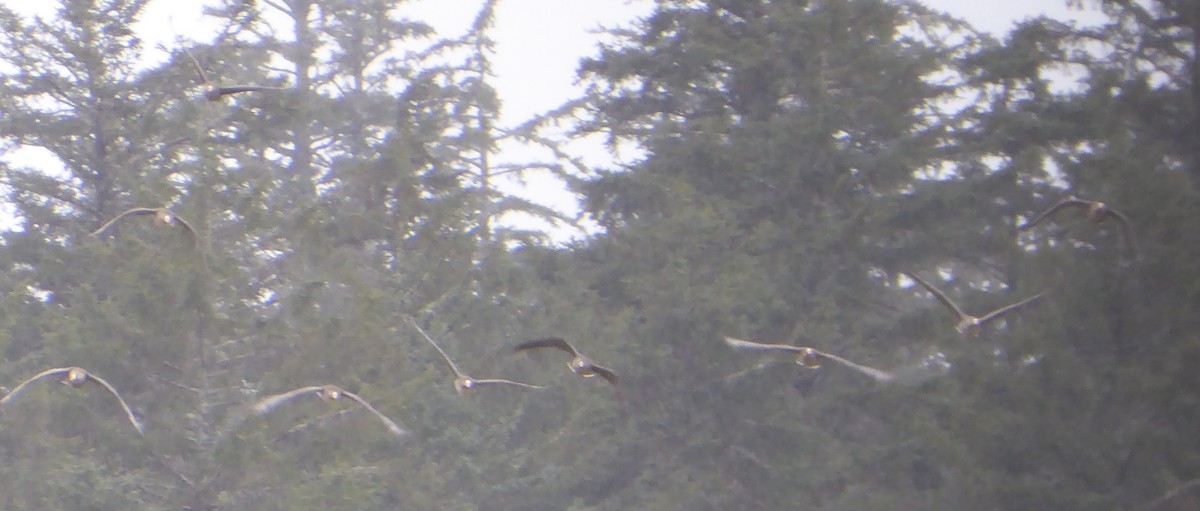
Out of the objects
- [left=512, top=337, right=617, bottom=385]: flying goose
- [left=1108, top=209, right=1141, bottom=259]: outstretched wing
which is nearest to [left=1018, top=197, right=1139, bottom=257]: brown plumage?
[left=1108, top=209, right=1141, bottom=259]: outstretched wing

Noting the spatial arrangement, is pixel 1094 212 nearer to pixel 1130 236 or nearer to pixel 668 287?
pixel 1130 236

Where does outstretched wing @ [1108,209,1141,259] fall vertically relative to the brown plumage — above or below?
below

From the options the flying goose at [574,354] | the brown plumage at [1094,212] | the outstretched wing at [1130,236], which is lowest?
the outstretched wing at [1130,236]

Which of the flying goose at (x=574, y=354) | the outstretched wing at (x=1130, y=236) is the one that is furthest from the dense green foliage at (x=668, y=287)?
the flying goose at (x=574, y=354)

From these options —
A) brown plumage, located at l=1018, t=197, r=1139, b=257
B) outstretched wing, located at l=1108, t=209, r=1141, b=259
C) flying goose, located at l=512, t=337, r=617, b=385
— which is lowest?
outstretched wing, located at l=1108, t=209, r=1141, b=259

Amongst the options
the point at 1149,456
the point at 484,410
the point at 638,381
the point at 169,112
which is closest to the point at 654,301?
the point at 638,381

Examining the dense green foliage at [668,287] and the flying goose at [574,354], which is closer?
the flying goose at [574,354]

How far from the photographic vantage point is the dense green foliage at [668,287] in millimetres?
15633

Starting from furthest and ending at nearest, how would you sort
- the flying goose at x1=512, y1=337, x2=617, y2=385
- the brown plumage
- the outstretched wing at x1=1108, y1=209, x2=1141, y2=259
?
1. the outstretched wing at x1=1108, y1=209, x2=1141, y2=259
2. the brown plumage
3. the flying goose at x1=512, y1=337, x2=617, y2=385

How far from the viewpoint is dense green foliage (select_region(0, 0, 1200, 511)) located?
15.6m

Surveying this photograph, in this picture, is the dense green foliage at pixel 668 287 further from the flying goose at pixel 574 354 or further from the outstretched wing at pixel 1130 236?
the flying goose at pixel 574 354

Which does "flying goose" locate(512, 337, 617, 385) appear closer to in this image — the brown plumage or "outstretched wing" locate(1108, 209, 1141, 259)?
the brown plumage

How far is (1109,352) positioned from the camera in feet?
51.4

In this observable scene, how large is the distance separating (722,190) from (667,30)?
10.3ft
